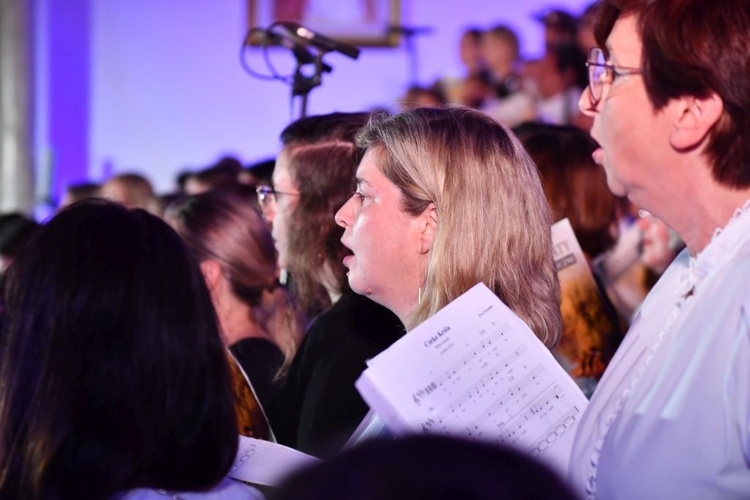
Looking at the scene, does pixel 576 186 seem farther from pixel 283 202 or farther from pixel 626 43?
pixel 626 43

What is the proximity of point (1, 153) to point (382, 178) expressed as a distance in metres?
6.35

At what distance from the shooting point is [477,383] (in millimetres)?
1311

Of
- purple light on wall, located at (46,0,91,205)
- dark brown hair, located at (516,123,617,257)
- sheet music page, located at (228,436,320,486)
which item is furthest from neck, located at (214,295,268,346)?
purple light on wall, located at (46,0,91,205)

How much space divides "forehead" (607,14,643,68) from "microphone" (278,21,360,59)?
166cm

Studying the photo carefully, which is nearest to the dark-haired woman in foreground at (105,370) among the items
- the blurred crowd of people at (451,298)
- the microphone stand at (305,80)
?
the blurred crowd of people at (451,298)

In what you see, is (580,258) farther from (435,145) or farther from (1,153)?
(1,153)

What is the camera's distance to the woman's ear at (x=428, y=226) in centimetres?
175

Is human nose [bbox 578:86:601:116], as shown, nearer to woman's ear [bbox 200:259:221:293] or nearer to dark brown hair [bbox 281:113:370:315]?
dark brown hair [bbox 281:113:370:315]

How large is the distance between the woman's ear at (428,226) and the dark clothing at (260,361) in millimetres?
933

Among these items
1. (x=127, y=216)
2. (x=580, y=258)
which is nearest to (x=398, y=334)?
(x=580, y=258)

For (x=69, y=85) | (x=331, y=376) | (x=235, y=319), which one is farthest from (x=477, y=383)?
(x=69, y=85)

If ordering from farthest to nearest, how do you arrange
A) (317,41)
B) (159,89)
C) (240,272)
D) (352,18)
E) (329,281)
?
1. (159,89)
2. (352,18)
3. (317,41)
4. (240,272)
5. (329,281)

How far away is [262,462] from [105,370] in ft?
1.24

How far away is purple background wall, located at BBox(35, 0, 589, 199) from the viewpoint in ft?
24.0
